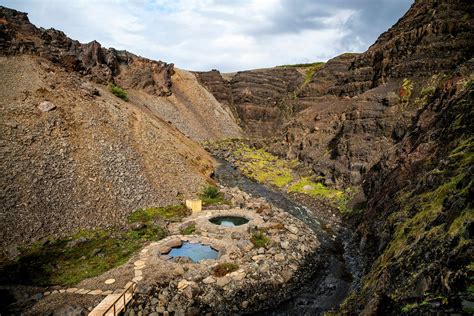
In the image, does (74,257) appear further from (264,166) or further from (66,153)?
(264,166)

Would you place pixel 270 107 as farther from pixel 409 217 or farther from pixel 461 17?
pixel 409 217

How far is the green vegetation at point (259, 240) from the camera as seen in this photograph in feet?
83.7

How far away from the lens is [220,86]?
10594cm

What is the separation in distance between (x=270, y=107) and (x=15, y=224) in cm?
7855

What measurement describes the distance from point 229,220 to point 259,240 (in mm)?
5885

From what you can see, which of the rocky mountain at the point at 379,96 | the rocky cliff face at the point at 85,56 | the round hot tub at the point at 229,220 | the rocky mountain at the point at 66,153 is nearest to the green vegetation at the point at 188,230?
the round hot tub at the point at 229,220

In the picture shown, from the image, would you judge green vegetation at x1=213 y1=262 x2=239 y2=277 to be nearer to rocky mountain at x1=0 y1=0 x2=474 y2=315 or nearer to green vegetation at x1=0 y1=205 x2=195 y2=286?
green vegetation at x1=0 y1=205 x2=195 y2=286

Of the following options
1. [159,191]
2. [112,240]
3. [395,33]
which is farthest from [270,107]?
[112,240]

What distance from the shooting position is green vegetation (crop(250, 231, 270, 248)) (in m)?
25.5

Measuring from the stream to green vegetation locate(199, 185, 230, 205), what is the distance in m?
6.44

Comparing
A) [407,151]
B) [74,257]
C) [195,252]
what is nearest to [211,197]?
[195,252]

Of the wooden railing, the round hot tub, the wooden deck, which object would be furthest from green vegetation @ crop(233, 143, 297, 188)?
the wooden deck

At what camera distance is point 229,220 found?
103ft

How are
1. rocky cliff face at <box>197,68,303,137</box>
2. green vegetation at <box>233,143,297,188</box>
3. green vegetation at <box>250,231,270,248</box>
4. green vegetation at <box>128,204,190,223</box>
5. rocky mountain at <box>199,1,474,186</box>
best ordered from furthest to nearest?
1. rocky cliff face at <box>197,68,303,137</box>
2. green vegetation at <box>233,143,297,188</box>
3. rocky mountain at <box>199,1,474,186</box>
4. green vegetation at <box>128,204,190,223</box>
5. green vegetation at <box>250,231,270,248</box>
